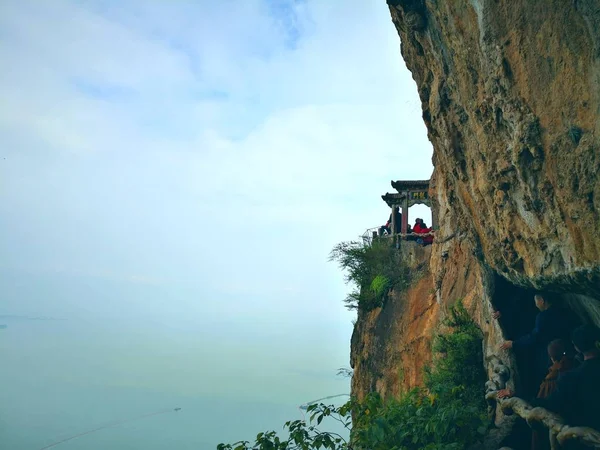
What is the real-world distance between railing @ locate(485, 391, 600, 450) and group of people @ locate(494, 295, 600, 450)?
12 cm

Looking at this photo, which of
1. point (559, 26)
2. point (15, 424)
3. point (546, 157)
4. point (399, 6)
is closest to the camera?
point (559, 26)

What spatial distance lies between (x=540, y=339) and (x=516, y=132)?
12.5ft

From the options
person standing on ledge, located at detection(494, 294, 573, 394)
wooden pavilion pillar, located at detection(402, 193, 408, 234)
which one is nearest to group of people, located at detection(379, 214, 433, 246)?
wooden pavilion pillar, located at detection(402, 193, 408, 234)

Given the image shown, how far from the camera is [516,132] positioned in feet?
20.9

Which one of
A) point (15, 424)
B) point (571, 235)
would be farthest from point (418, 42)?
point (15, 424)

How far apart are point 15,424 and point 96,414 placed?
16179mm

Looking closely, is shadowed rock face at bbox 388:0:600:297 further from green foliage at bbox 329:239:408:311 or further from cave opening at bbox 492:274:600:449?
green foliage at bbox 329:239:408:311

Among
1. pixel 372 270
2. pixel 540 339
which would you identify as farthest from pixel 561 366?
pixel 372 270

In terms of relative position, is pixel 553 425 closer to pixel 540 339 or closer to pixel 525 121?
pixel 540 339

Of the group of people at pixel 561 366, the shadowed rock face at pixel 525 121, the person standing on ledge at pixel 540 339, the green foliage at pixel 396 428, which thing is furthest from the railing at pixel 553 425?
the shadowed rock face at pixel 525 121

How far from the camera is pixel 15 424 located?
2825 inches

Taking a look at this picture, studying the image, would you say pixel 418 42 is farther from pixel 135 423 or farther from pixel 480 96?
pixel 135 423

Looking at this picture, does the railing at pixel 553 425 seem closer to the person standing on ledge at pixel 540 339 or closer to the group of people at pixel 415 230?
the person standing on ledge at pixel 540 339

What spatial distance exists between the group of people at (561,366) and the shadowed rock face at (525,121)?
0.77 metres
